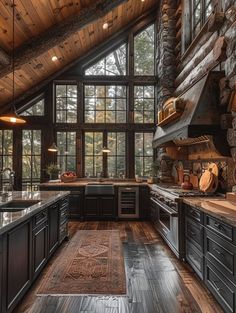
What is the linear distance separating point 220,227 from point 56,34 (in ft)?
14.8

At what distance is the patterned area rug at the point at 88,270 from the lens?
9.12ft

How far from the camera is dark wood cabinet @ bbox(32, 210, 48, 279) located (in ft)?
9.10

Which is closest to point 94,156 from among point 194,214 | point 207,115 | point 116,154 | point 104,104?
point 116,154

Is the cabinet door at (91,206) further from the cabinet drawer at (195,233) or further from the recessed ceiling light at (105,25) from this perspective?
the recessed ceiling light at (105,25)

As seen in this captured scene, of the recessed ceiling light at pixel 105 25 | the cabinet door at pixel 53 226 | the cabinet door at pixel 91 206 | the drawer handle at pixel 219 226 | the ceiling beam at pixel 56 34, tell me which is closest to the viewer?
the drawer handle at pixel 219 226

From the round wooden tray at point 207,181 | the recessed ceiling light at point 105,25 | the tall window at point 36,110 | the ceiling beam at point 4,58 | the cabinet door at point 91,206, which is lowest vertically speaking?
the cabinet door at point 91,206

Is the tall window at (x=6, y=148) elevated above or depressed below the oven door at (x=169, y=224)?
above

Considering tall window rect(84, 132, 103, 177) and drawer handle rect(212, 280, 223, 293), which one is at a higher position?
tall window rect(84, 132, 103, 177)

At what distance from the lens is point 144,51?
7359 millimetres

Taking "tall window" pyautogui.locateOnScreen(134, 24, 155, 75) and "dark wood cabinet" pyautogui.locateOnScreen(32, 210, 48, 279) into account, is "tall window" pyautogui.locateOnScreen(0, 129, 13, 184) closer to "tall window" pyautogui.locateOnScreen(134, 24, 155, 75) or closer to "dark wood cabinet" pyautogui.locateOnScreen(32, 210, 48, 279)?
"tall window" pyautogui.locateOnScreen(134, 24, 155, 75)

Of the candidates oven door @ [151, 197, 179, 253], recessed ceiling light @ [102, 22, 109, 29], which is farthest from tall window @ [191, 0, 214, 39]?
oven door @ [151, 197, 179, 253]

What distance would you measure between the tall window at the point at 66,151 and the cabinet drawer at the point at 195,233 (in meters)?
4.42

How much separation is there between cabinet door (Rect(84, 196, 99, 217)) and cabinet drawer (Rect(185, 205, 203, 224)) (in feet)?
10.5

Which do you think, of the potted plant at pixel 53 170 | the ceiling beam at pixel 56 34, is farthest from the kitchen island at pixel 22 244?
the potted plant at pixel 53 170
